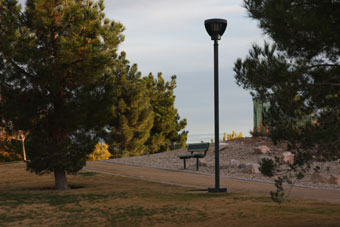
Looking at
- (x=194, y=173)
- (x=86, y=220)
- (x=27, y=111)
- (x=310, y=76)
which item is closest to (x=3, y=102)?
(x=27, y=111)

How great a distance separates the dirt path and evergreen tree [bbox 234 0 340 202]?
4.35 meters

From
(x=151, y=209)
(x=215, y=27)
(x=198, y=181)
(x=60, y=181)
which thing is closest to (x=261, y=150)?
(x=198, y=181)

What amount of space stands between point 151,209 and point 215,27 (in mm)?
5691

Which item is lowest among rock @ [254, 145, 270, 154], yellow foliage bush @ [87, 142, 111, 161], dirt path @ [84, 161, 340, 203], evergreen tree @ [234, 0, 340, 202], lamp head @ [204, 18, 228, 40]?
dirt path @ [84, 161, 340, 203]

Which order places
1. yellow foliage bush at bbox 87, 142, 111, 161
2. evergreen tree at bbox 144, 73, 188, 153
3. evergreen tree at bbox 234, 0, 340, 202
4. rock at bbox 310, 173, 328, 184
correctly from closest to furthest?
1. evergreen tree at bbox 234, 0, 340, 202
2. rock at bbox 310, 173, 328, 184
3. yellow foliage bush at bbox 87, 142, 111, 161
4. evergreen tree at bbox 144, 73, 188, 153

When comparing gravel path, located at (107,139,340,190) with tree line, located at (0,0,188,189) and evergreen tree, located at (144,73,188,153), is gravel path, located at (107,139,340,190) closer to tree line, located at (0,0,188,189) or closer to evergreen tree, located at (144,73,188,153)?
tree line, located at (0,0,188,189)

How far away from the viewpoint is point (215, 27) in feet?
43.3

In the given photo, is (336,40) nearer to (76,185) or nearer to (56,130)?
(56,130)

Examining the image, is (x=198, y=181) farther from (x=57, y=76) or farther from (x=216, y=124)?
(x=57, y=76)

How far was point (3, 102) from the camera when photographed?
47.0 feet

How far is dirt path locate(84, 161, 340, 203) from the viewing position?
1232 cm

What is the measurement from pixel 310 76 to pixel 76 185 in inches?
413

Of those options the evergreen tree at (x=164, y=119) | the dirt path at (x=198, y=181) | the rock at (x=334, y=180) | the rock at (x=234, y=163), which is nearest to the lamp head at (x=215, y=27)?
the dirt path at (x=198, y=181)

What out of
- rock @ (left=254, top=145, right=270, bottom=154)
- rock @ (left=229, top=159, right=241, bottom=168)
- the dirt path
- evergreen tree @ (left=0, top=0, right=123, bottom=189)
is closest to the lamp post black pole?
the dirt path
